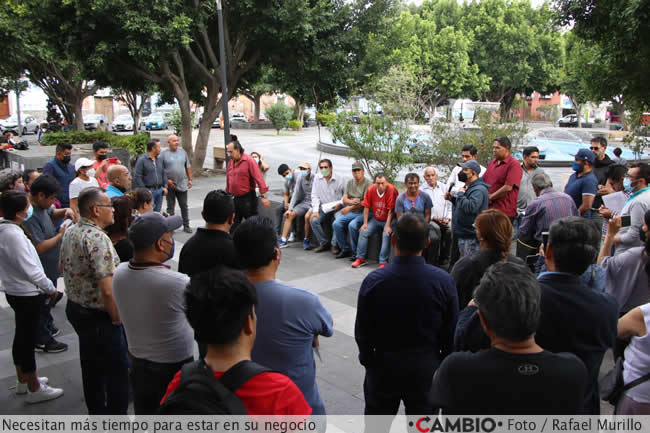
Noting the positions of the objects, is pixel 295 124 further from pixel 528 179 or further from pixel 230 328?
pixel 230 328

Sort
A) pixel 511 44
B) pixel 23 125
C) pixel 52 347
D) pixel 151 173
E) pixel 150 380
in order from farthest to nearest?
pixel 23 125, pixel 511 44, pixel 151 173, pixel 52 347, pixel 150 380

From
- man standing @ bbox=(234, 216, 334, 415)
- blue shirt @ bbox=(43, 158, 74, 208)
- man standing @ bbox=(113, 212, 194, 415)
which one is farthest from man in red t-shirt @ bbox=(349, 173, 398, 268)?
man standing @ bbox=(234, 216, 334, 415)

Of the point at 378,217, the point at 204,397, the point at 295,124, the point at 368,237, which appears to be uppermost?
the point at 295,124

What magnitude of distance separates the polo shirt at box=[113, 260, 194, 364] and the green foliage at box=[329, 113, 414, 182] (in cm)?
769

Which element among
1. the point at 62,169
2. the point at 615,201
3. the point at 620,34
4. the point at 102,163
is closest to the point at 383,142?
the point at 620,34

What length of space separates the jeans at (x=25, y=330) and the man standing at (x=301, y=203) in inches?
213

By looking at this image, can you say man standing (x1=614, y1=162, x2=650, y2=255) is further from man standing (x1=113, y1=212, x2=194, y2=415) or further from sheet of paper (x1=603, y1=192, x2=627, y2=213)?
man standing (x1=113, y1=212, x2=194, y2=415)

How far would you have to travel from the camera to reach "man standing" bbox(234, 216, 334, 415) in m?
2.67

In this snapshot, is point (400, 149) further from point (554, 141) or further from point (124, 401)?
→ point (554, 141)

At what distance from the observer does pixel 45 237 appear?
16.9 ft

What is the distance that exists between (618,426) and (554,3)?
29.4 ft

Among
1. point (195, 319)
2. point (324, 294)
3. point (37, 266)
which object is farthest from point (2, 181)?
point (195, 319)

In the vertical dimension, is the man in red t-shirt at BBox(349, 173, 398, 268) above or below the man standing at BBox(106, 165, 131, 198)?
below

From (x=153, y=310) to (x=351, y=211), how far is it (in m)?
5.82
